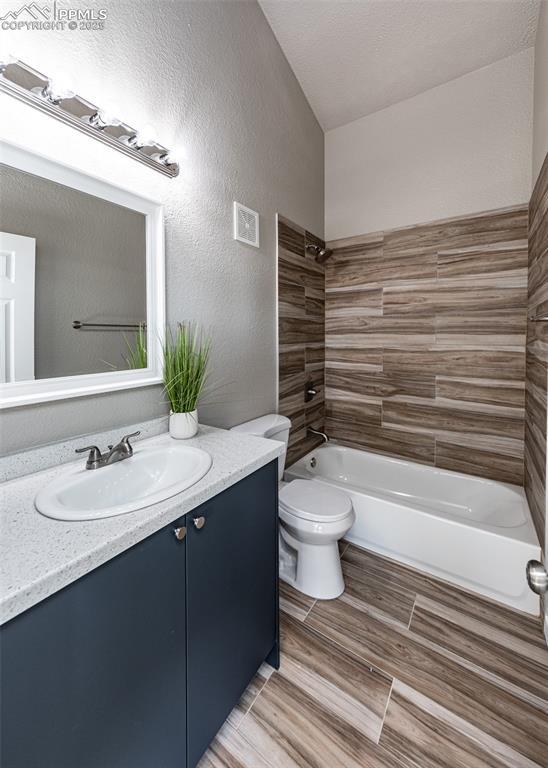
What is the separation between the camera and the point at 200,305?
1577 millimetres

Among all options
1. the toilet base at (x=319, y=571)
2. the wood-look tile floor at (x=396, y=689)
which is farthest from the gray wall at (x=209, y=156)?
the wood-look tile floor at (x=396, y=689)

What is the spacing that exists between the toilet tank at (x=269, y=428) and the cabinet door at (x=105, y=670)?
98 centimetres

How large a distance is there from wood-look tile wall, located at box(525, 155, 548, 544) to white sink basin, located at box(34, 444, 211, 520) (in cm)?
149

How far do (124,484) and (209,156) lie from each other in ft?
5.16

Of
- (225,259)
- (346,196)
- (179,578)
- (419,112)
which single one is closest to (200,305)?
(225,259)

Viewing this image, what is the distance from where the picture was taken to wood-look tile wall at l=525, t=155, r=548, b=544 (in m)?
1.48

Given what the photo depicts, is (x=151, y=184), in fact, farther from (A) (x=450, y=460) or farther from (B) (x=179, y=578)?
(A) (x=450, y=460)

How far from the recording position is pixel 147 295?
4.37 ft

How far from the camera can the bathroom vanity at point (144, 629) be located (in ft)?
1.82

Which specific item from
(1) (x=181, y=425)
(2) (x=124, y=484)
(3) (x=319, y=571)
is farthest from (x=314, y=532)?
(2) (x=124, y=484)

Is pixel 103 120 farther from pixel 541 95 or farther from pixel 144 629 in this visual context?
pixel 541 95

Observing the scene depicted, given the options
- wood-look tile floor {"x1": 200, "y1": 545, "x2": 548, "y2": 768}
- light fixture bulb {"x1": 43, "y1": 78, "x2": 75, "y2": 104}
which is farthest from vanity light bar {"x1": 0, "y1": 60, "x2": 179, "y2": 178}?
wood-look tile floor {"x1": 200, "y1": 545, "x2": 548, "y2": 768}

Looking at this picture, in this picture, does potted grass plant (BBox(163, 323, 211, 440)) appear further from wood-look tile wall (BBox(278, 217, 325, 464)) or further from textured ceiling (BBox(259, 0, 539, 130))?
textured ceiling (BBox(259, 0, 539, 130))

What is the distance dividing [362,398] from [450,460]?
786 millimetres
